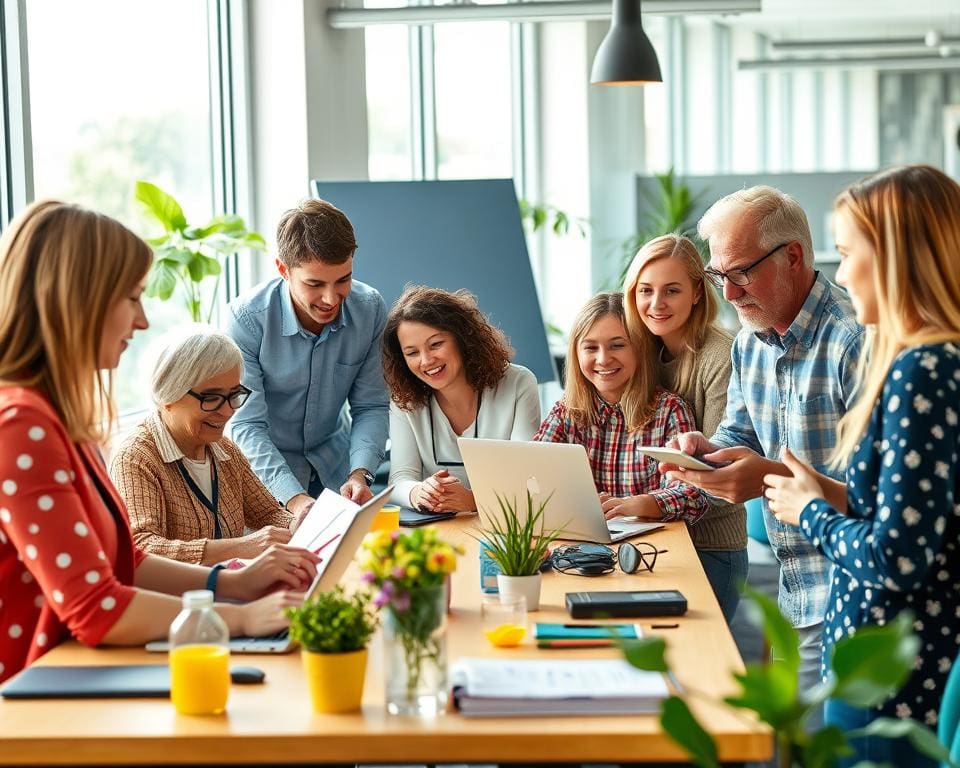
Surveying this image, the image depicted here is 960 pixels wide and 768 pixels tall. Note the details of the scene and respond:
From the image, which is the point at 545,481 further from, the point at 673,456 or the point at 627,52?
the point at 627,52

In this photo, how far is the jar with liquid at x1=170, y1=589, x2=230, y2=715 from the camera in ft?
5.18

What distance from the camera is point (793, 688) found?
1087mm

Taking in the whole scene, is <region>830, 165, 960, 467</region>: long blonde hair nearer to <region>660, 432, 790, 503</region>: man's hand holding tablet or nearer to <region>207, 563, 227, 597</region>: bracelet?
<region>660, 432, 790, 503</region>: man's hand holding tablet

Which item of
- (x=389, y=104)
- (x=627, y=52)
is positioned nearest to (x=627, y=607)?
(x=627, y=52)

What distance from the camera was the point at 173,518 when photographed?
2.53 meters

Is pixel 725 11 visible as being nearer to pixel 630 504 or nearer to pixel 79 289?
pixel 630 504

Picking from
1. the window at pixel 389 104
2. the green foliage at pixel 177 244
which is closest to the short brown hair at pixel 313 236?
the green foliage at pixel 177 244

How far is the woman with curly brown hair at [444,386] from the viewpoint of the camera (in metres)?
3.21

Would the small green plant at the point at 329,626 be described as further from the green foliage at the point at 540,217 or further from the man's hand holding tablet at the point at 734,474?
the green foliage at the point at 540,217

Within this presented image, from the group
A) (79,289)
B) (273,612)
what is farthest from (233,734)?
(79,289)

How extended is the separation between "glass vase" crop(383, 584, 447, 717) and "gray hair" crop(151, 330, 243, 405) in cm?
108

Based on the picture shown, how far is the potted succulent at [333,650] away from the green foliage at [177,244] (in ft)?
7.28

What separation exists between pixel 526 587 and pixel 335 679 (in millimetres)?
592

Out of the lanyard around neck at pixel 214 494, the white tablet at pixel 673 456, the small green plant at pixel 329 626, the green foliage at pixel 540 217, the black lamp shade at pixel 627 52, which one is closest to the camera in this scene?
the small green plant at pixel 329 626
